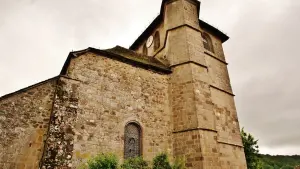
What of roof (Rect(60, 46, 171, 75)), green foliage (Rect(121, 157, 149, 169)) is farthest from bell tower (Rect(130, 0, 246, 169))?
green foliage (Rect(121, 157, 149, 169))

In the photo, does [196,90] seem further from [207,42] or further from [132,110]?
[207,42]

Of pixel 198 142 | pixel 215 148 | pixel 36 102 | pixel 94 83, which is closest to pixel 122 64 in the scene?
pixel 94 83

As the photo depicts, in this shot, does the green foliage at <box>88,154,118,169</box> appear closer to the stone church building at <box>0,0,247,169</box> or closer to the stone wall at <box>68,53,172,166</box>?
the stone church building at <box>0,0,247,169</box>

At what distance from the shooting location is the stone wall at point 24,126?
24.6 feet

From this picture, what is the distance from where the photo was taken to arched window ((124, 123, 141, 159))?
9741 millimetres

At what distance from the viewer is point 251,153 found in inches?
739

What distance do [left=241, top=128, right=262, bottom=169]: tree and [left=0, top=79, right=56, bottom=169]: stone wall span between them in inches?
607

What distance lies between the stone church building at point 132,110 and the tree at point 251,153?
20.9 feet

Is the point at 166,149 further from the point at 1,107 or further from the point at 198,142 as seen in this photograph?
the point at 1,107

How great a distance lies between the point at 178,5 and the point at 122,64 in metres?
5.90

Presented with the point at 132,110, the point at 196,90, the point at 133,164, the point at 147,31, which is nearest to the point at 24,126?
the point at 133,164

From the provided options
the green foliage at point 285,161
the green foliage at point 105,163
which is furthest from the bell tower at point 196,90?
the green foliage at point 285,161

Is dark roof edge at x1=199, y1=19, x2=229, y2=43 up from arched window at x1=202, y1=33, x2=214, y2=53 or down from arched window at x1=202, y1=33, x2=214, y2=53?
up

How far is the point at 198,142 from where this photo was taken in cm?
991
